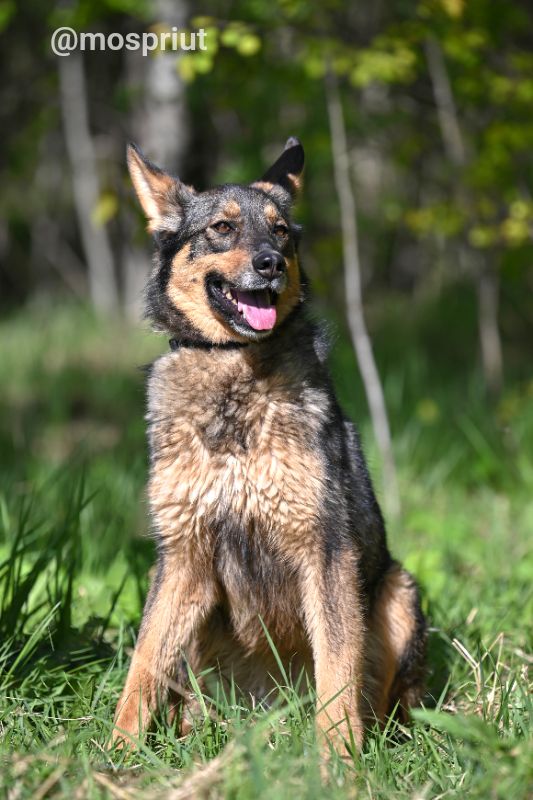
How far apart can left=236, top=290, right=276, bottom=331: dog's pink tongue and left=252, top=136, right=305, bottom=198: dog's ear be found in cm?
76

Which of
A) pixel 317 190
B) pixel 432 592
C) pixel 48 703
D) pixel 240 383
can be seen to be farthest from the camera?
pixel 317 190

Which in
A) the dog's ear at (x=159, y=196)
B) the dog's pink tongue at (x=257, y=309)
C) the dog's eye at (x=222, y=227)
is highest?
the dog's ear at (x=159, y=196)

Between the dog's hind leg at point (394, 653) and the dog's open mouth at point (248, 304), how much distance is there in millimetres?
1285

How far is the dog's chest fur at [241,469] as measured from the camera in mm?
3418

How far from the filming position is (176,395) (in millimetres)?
3666

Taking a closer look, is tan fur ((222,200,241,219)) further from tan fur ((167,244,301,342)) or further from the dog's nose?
the dog's nose

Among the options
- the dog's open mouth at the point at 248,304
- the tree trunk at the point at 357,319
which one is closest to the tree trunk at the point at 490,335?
the tree trunk at the point at 357,319

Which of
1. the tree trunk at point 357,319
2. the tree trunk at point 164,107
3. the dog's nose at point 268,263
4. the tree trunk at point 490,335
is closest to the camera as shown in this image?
the dog's nose at point 268,263

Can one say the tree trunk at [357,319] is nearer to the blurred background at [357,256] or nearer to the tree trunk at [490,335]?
the blurred background at [357,256]

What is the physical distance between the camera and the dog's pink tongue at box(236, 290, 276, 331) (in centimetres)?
362

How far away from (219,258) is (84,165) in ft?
39.9

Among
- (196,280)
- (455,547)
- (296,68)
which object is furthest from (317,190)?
(196,280)

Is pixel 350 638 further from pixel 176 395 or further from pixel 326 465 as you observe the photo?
pixel 176 395

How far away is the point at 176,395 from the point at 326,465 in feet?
2.20
